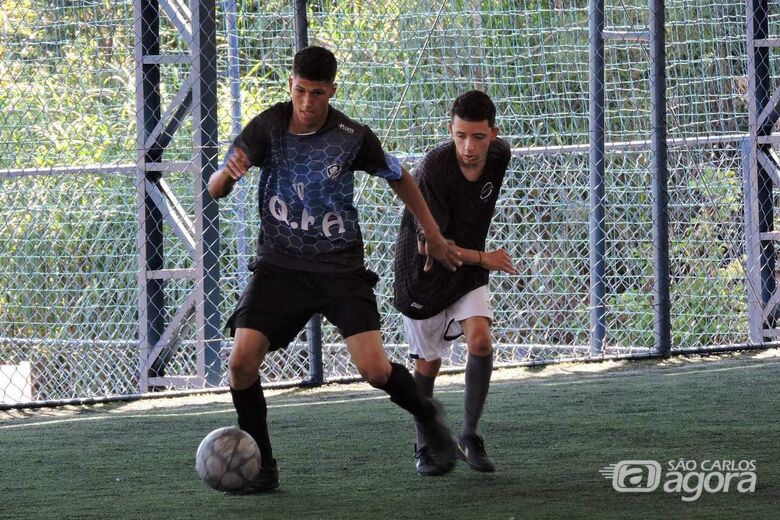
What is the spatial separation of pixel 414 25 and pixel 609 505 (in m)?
6.53

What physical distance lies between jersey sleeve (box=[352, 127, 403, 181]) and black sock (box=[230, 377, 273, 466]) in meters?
0.82

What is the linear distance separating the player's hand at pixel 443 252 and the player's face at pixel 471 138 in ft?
1.19

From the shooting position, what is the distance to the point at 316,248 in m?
4.28

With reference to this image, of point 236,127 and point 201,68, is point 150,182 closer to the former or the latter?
point 201,68

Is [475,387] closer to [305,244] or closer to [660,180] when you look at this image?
[305,244]

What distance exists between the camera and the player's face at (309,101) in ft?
13.8

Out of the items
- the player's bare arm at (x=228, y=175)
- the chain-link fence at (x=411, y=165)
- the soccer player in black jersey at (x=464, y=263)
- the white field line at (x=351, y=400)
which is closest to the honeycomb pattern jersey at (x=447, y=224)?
the soccer player in black jersey at (x=464, y=263)

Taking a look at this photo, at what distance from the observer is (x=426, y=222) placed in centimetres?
436

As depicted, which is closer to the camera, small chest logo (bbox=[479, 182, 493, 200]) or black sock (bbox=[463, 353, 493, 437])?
black sock (bbox=[463, 353, 493, 437])

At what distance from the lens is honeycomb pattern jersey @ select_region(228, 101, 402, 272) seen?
4.28m

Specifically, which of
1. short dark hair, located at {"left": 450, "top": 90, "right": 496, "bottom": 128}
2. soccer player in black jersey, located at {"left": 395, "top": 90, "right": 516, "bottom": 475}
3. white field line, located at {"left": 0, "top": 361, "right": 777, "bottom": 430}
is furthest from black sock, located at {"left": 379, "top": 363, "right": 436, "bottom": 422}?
white field line, located at {"left": 0, "top": 361, "right": 777, "bottom": 430}

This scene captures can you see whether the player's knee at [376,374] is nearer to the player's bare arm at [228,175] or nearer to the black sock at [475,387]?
the black sock at [475,387]

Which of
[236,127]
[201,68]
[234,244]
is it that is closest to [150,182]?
[201,68]

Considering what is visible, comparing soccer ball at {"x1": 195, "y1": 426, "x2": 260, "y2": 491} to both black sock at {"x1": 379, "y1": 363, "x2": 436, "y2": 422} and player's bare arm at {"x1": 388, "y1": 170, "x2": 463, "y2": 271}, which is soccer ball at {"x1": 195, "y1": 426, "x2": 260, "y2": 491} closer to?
black sock at {"x1": 379, "y1": 363, "x2": 436, "y2": 422}
